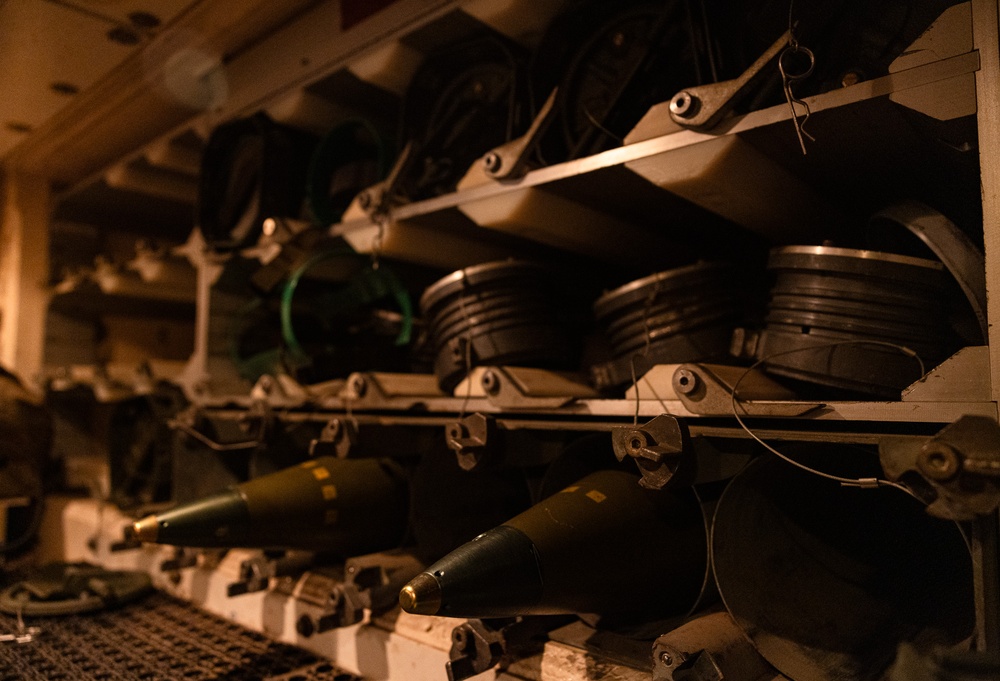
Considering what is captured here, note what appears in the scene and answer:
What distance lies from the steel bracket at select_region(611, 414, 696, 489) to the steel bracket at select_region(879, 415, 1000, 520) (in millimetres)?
307

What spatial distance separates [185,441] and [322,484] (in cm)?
71

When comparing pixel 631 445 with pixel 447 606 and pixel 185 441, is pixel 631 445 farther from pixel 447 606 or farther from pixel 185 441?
pixel 185 441

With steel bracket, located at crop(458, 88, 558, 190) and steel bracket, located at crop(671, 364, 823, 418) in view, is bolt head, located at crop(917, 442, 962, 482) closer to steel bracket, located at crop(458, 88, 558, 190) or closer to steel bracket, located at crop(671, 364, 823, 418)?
steel bracket, located at crop(671, 364, 823, 418)

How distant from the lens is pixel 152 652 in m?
1.66

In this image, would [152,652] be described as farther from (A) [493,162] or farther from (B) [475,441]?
(A) [493,162]

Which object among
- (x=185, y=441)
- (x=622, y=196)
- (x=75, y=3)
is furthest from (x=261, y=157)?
(x=622, y=196)

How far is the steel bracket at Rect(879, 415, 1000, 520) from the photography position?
2.62 ft

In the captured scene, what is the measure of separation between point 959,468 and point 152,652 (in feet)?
5.55

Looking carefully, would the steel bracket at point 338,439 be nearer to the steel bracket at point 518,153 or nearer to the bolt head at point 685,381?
the steel bracket at point 518,153

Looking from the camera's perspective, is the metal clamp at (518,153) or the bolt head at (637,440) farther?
the metal clamp at (518,153)

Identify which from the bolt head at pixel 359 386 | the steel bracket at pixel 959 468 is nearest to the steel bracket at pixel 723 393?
the steel bracket at pixel 959 468

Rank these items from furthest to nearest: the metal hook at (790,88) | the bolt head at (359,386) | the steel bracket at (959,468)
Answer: the bolt head at (359,386)
the metal hook at (790,88)
the steel bracket at (959,468)

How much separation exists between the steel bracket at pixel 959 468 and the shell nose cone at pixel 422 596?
63cm

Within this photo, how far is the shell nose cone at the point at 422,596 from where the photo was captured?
3.31 feet
